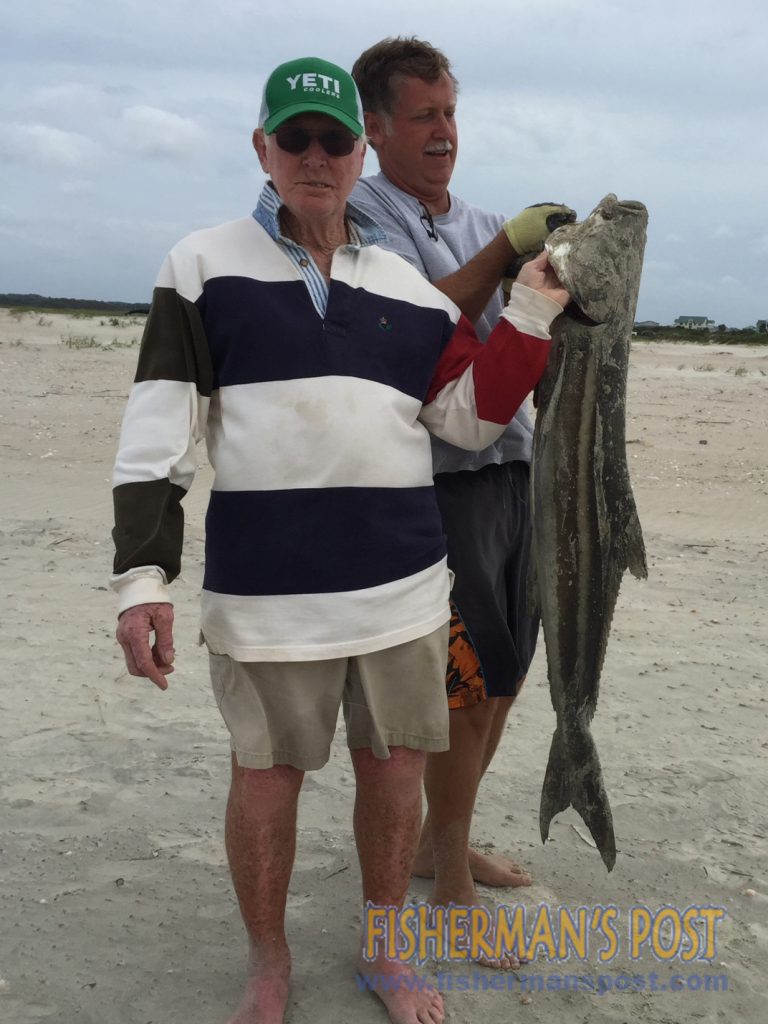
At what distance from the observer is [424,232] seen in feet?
10.1

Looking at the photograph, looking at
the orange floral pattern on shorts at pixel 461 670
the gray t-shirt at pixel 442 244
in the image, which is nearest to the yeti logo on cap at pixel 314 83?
the gray t-shirt at pixel 442 244

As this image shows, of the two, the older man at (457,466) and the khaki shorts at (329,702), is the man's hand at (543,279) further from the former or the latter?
the khaki shorts at (329,702)

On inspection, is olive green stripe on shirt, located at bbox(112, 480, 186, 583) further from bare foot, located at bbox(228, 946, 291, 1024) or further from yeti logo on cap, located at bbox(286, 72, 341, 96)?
bare foot, located at bbox(228, 946, 291, 1024)

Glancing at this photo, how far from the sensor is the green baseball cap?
2514mm

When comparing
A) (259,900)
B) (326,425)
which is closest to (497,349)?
(326,425)

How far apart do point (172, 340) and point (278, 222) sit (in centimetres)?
45

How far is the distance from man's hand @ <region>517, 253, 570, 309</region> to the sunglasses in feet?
1.84

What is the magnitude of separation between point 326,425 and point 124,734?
8.41ft

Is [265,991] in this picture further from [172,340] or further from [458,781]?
[172,340]

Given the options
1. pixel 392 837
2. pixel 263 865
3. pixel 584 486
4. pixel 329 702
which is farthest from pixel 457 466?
pixel 263 865

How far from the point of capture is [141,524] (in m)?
2.48

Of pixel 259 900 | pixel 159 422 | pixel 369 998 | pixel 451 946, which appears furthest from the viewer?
pixel 451 946

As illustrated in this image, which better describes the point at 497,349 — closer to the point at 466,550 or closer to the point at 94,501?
the point at 466,550

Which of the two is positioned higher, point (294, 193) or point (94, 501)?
point (294, 193)
